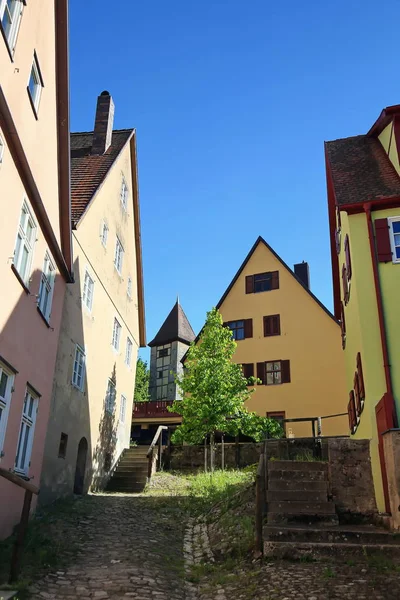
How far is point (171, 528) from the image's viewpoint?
1131cm

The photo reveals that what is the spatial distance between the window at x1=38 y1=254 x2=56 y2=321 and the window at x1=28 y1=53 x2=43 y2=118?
3191 mm

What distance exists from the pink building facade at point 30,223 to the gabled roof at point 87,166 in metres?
3.42

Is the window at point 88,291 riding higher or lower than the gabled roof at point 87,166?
lower

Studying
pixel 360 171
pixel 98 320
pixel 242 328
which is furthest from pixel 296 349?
pixel 360 171

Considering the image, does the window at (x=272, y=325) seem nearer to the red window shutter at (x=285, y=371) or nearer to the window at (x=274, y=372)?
the window at (x=274, y=372)

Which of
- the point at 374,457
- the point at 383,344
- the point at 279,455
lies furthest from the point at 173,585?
the point at 279,455

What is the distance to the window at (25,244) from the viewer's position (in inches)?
363

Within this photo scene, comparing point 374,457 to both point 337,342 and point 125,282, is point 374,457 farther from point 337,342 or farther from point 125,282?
point 337,342

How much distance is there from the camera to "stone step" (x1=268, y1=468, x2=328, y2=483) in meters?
10.5

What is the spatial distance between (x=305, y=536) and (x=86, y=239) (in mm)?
10677

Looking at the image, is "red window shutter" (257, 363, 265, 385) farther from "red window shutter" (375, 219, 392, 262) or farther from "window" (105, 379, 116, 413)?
"red window shutter" (375, 219, 392, 262)

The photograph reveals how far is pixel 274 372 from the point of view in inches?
1060

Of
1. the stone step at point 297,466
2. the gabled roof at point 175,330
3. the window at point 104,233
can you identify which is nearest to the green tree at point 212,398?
the window at point 104,233

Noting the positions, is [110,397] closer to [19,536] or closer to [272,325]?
[272,325]
